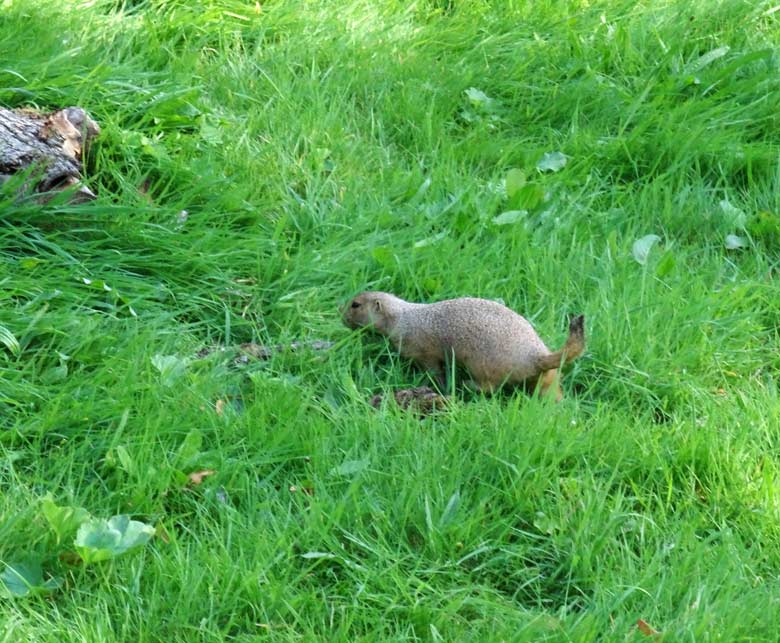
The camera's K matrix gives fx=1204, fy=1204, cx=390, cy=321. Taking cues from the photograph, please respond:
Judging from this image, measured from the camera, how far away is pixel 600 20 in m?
5.94

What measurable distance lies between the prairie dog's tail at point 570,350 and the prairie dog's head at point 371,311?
60 centimetres

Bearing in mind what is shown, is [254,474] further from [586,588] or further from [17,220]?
[17,220]

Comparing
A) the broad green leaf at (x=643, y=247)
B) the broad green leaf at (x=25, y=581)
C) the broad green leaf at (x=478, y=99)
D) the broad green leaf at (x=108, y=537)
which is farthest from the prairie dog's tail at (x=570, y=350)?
the broad green leaf at (x=478, y=99)

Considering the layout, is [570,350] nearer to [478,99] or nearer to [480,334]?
[480,334]

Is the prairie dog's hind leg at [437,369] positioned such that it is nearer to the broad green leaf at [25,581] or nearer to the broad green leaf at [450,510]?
the broad green leaf at [450,510]

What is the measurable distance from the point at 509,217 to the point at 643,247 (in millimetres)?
536

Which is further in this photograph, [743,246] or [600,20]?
[600,20]

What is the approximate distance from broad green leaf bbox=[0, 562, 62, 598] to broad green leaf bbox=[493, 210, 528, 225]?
2.33 m

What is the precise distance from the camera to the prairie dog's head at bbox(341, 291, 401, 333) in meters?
4.17

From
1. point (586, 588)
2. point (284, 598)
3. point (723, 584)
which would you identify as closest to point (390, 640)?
point (284, 598)

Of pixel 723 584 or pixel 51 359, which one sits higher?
pixel 51 359

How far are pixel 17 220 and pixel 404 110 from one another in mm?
1849

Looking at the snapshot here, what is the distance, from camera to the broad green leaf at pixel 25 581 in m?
3.04

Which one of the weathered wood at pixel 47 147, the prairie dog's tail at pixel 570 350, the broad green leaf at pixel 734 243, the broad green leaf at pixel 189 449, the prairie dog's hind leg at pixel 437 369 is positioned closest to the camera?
the broad green leaf at pixel 189 449
